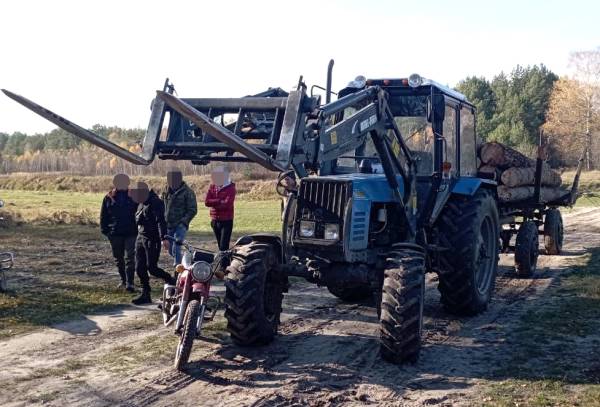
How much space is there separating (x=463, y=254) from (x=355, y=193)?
1.88 meters

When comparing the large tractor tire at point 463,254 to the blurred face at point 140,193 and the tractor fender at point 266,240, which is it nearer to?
the tractor fender at point 266,240

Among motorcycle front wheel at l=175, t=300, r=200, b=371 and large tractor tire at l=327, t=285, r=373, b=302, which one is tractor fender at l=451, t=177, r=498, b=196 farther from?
motorcycle front wheel at l=175, t=300, r=200, b=371

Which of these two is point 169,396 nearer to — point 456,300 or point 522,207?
point 456,300

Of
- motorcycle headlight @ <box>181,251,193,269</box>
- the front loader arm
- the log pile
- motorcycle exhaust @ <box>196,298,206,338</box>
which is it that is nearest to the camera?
the front loader arm

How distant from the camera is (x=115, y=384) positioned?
18.4 feet

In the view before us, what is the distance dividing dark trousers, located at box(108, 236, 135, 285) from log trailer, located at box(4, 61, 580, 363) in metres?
3.01

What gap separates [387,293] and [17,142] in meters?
120

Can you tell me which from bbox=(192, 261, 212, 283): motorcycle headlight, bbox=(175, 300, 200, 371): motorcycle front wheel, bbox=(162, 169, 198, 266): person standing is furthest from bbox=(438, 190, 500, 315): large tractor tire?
bbox=(162, 169, 198, 266): person standing

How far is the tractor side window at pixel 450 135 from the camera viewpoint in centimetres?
852

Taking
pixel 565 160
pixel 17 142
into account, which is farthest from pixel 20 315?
pixel 17 142

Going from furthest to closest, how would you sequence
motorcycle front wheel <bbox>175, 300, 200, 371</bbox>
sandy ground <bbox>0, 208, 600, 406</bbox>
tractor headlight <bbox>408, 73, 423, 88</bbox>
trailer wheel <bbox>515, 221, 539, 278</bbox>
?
trailer wheel <bbox>515, 221, 539, 278</bbox> < tractor headlight <bbox>408, 73, 423, 88</bbox> < motorcycle front wheel <bbox>175, 300, 200, 371</bbox> < sandy ground <bbox>0, 208, 600, 406</bbox>

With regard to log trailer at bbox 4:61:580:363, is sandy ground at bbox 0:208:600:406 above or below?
below

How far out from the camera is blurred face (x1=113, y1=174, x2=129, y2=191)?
31.5 ft

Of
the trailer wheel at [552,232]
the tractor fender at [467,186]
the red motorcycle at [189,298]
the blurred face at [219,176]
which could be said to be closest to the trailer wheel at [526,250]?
the trailer wheel at [552,232]
